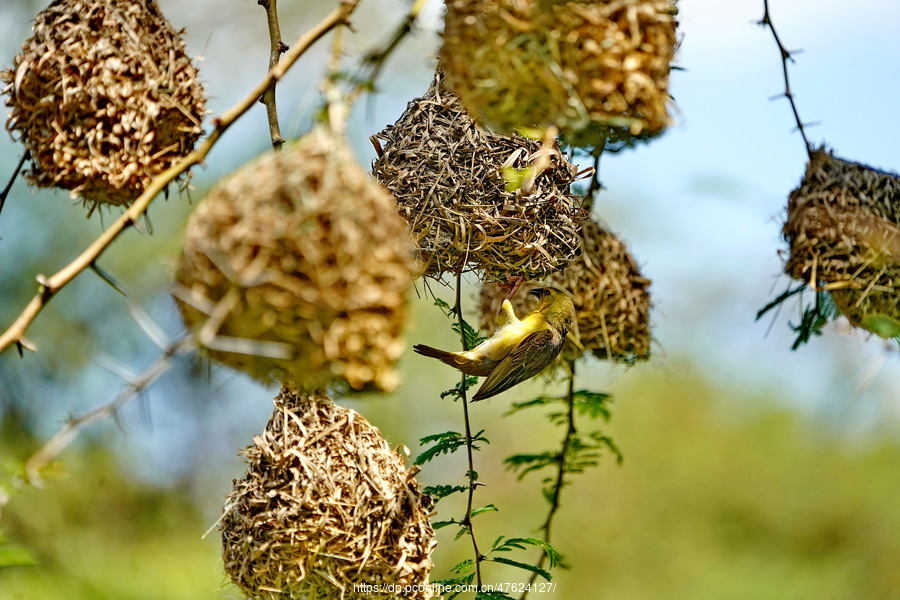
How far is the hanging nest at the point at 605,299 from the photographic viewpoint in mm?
3041

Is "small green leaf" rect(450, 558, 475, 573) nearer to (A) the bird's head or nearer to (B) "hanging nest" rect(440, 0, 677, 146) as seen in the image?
(A) the bird's head

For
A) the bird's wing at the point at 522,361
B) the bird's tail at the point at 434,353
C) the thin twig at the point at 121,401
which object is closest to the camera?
the thin twig at the point at 121,401

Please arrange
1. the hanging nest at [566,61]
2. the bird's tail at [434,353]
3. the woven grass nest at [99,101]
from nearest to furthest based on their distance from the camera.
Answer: the hanging nest at [566,61] < the woven grass nest at [99,101] < the bird's tail at [434,353]

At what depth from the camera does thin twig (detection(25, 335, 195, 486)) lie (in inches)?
48.9

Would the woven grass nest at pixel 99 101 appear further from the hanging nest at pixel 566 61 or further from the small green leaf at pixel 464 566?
the small green leaf at pixel 464 566

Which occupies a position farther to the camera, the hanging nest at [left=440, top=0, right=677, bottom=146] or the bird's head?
the bird's head

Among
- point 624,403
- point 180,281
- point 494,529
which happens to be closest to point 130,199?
point 180,281

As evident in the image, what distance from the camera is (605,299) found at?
3051 mm

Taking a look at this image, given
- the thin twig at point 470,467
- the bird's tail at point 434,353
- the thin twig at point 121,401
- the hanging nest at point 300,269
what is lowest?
the thin twig at point 121,401

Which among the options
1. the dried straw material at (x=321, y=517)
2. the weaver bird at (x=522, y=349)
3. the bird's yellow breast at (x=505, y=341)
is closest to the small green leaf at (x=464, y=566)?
the dried straw material at (x=321, y=517)

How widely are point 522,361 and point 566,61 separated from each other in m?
1.48

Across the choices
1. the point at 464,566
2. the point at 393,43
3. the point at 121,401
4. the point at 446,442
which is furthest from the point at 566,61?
the point at 464,566

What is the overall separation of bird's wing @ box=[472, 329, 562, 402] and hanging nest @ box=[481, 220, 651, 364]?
142 mm

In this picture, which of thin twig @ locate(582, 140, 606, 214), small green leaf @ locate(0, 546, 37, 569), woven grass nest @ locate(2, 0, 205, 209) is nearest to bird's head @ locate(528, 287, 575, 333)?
thin twig @ locate(582, 140, 606, 214)
